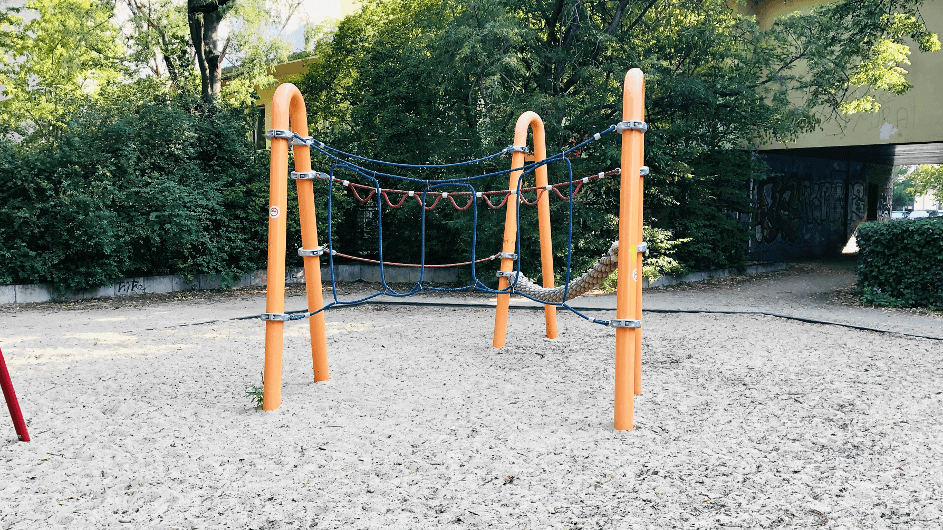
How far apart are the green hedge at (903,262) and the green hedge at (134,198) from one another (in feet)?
31.5

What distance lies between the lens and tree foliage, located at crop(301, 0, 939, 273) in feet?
32.6

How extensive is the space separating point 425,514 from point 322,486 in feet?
1.90

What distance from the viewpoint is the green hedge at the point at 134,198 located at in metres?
10.5

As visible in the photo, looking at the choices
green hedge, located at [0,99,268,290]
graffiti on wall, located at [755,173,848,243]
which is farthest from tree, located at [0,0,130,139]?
graffiti on wall, located at [755,173,848,243]

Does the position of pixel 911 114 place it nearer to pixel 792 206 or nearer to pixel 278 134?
pixel 792 206

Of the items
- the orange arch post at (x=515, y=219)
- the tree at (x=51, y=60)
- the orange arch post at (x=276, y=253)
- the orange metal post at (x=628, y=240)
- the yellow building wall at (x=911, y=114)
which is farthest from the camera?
the tree at (x=51, y=60)

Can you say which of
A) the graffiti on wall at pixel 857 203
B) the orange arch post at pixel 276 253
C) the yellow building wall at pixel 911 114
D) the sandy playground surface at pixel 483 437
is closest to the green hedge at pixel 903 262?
the sandy playground surface at pixel 483 437

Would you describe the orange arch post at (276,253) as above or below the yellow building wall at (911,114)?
below

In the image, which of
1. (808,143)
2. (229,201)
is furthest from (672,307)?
(808,143)

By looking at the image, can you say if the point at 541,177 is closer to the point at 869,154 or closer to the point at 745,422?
the point at 745,422

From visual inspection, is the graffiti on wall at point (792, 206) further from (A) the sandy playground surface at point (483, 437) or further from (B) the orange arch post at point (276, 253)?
(B) the orange arch post at point (276, 253)

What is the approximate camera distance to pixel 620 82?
401 inches

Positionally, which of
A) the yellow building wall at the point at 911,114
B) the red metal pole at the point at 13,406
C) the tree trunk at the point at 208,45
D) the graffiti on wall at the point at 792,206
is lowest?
the red metal pole at the point at 13,406

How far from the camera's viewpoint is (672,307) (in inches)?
350
